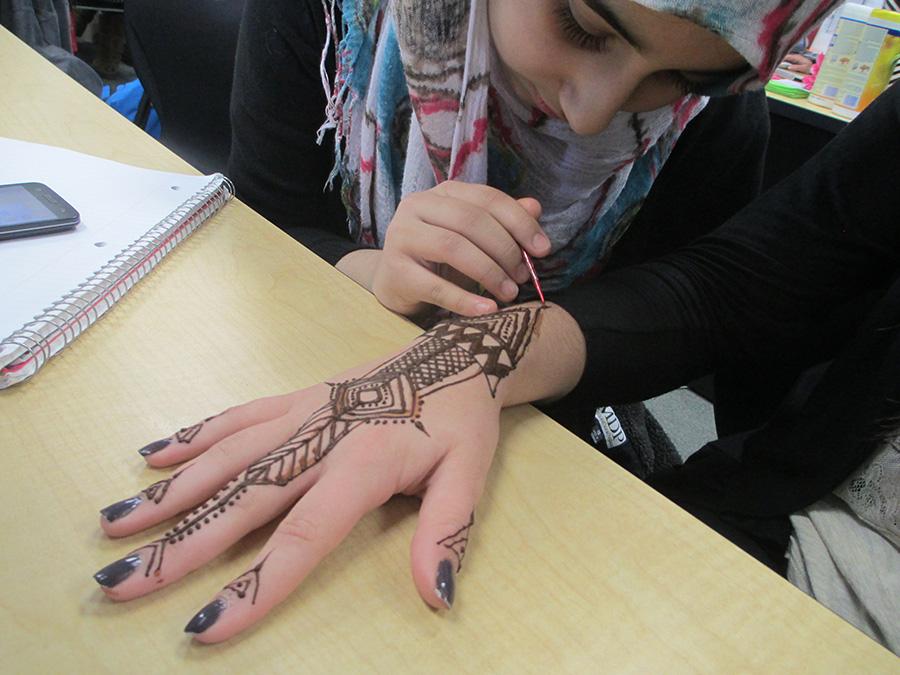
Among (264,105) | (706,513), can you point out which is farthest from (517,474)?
(264,105)

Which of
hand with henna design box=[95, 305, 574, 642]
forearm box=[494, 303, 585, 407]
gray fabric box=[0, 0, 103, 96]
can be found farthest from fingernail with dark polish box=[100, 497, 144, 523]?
gray fabric box=[0, 0, 103, 96]

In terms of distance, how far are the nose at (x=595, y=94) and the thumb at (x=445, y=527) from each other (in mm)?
349

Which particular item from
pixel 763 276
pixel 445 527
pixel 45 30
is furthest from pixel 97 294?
pixel 45 30

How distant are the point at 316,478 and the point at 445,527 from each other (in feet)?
0.29

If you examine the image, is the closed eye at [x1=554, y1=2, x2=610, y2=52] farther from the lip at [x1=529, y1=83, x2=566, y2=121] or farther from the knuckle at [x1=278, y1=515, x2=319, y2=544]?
the knuckle at [x1=278, y1=515, x2=319, y2=544]

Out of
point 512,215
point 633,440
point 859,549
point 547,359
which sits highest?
point 512,215

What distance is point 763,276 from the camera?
2.63 feet

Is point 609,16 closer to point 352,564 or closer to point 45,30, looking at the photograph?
point 352,564

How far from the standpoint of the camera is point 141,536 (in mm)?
409

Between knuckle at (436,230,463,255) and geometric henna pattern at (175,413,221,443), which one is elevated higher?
knuckle at (436,230,463,255)

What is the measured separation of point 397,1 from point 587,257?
0.42m

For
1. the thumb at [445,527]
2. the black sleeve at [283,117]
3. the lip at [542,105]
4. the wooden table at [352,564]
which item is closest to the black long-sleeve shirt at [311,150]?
the black sleeve at [283,117]

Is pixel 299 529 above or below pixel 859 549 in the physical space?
above

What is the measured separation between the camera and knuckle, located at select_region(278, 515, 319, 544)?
1.30ft
